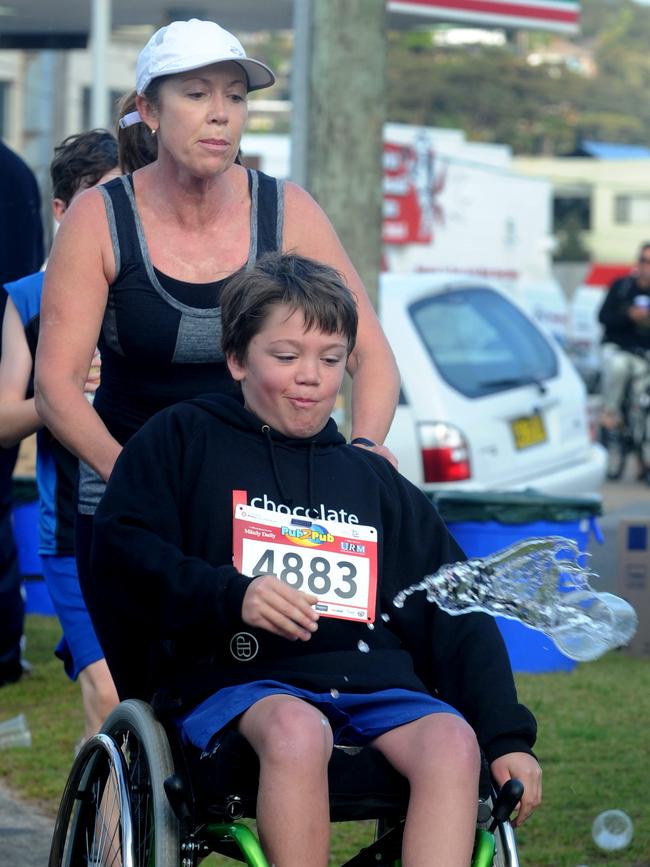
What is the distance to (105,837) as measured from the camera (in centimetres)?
339

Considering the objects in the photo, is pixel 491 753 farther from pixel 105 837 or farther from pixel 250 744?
pixel 105 837

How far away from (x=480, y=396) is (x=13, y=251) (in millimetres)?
2945

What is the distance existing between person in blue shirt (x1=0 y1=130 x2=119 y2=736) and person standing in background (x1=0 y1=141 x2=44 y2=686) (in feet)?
4.88

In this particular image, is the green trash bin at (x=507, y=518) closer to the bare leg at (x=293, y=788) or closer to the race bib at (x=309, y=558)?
the race bib at (x=309, y=558)

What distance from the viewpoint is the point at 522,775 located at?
123 inches

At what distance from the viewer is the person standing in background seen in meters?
6.72

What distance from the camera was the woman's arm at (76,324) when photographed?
3662 mm

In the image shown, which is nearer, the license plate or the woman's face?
the woman's face

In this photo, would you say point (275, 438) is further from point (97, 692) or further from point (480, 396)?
point (480, 396)

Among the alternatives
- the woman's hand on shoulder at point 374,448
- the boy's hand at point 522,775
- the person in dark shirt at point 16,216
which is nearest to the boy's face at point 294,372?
the woman's hand on shoulder at point 374,448

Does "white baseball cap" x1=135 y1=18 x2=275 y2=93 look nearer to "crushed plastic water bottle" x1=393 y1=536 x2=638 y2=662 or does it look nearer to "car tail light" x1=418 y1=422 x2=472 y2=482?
"crushed plastic water bottle" x1=393 y1=536 x2=638 y2=662

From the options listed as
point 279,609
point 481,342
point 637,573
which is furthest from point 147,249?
point 481,342

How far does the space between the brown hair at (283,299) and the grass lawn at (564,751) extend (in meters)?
1.95

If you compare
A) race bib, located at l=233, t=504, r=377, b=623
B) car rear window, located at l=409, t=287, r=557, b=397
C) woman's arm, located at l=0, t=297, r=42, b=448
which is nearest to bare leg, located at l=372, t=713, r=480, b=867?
race bib, located at l=233, t=504, r=377, b=623
